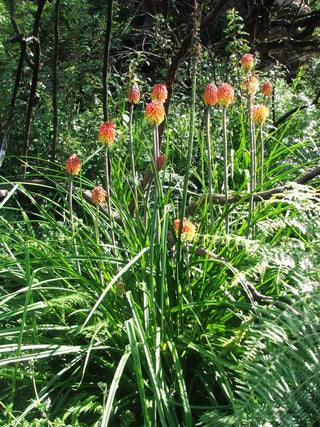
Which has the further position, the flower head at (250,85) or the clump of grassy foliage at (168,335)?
the flower head at (250,85)

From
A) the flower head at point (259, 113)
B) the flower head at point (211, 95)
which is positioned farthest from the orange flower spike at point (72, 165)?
the flower head at point (259, 113)

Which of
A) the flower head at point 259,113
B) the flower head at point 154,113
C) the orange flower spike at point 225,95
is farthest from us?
the flower head at point 259,113

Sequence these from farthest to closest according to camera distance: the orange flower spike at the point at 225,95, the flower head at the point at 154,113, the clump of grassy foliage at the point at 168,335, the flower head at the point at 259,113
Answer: the flower head at the point at 259,113 < the orange flower spike at the point at 225,95 < the flower head at the point at 154,113 < the clump of grassy foliage at the point at 168,335

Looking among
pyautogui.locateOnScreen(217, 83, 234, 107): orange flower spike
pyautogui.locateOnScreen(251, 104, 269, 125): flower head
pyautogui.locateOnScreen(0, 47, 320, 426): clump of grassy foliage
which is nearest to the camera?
pyautogui.locateOnScreen(0, 47, 320, 426): clump of grassy foliage

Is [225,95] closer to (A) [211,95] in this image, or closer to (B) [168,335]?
(A) [211,95]

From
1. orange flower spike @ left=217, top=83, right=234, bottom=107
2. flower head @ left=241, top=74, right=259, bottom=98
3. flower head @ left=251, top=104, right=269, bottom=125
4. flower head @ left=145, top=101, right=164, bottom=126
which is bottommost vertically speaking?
flower head @ left=145, top=101, right=164, bottom=126

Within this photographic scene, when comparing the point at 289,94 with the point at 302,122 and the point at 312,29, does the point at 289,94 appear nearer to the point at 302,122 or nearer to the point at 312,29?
the point at 302,122

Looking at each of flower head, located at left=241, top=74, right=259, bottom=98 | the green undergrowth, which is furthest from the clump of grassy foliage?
flower head, located at left=241, top=74, right=259, bottom=98

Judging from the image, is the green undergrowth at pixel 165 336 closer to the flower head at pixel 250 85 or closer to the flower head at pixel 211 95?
the flower head at pixel 211 95

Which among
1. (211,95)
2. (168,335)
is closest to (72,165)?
(211,95)

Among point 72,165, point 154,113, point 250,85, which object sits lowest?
point 72,165

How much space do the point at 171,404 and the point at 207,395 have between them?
22 centimetres

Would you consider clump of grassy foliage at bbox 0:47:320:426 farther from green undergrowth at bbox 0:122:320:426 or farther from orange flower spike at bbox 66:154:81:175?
orange flower spike at bbox 66:154:81:175

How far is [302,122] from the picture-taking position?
3980mm
